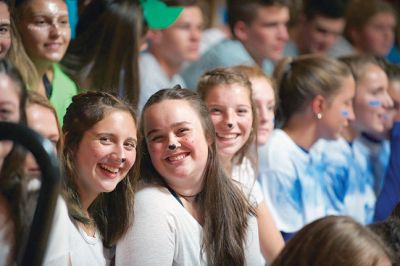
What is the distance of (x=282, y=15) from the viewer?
133 inches

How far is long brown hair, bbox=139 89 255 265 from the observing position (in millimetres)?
1998

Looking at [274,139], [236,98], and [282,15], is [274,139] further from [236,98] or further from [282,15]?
[282,15]

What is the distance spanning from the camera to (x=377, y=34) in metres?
3.95

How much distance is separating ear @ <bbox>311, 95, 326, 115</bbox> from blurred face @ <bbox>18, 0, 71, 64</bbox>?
0.95 metres

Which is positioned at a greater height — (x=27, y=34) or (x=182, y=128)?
(x=27, y=34)

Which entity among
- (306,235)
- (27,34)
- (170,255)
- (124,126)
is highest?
(27,34)

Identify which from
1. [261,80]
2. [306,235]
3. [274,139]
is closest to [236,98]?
[261,80]

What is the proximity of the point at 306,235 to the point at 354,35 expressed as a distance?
267 centimetres

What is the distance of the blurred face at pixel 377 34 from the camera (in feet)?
12.9

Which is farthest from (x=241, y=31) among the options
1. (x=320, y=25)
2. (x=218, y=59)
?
(x=320, y=25)

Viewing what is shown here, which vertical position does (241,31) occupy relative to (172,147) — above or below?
above

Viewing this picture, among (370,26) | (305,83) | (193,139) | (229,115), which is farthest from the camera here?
(370,26)

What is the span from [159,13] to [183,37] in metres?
0.18

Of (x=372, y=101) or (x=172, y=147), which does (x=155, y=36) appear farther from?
(x=172, y=147)
